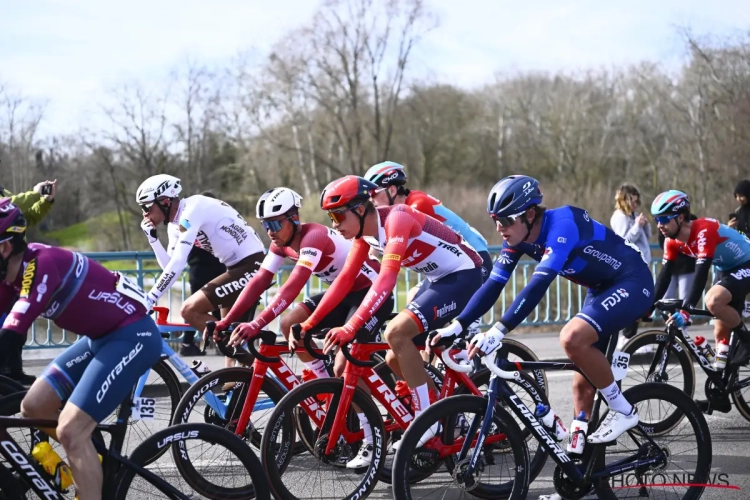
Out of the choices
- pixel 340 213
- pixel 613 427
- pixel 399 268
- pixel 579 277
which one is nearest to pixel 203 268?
pixel 340 213

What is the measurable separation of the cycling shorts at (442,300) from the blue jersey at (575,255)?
48cm

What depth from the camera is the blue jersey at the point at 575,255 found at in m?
5.17

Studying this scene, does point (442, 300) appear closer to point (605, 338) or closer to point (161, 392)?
point (605, 338)

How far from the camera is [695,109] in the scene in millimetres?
35312

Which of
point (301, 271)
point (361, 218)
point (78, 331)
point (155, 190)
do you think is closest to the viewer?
point (78, 331)

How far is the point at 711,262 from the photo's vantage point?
761cm

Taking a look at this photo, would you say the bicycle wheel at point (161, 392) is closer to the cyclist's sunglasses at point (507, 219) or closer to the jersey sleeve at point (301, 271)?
the jersey sleeve at point (301, 271)

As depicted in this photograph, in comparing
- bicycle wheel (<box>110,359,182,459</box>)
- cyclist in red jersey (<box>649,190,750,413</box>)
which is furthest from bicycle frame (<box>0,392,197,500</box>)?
cyclist in red jersey (<box>649,190,750,413</box>)

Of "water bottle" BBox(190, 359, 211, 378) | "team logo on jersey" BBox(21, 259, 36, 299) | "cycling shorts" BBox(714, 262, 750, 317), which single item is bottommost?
"water bottle" BBox(190, 359, 211, 378)

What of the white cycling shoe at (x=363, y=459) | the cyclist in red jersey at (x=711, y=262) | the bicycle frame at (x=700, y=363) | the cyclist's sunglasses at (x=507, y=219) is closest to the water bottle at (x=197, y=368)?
the white cycling shoe at (x=363, y=459)

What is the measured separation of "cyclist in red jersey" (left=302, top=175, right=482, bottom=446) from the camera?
219 inches

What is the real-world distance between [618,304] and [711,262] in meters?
2.71

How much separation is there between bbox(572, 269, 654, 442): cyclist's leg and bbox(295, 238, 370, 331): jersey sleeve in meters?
1.43

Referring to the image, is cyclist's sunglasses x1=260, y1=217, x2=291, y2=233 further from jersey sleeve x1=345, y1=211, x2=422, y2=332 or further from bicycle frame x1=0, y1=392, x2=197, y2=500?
bicycle frame x1=0, y1=392, x2=197, y2=500
